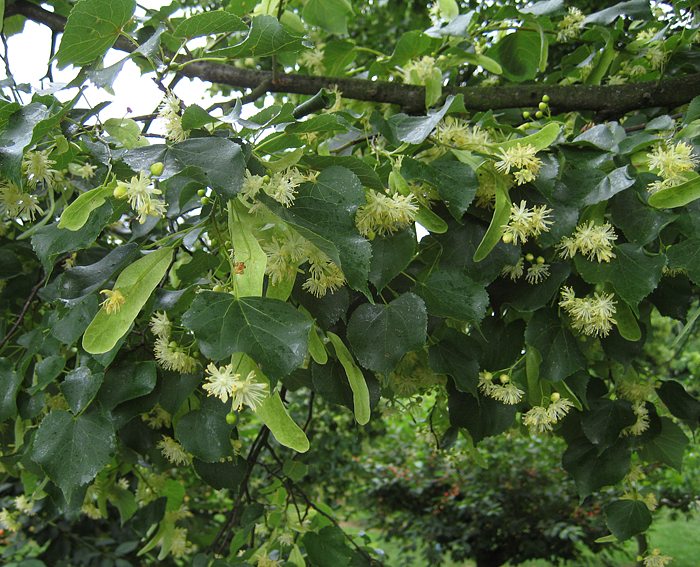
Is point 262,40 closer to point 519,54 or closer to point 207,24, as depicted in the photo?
point 207,24

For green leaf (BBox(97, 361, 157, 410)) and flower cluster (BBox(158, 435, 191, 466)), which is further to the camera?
flower cluster (BBox(158, 435, 191, 466))

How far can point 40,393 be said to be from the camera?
1.09 metres

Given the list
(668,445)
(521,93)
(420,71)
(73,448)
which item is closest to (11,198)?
(73,448)

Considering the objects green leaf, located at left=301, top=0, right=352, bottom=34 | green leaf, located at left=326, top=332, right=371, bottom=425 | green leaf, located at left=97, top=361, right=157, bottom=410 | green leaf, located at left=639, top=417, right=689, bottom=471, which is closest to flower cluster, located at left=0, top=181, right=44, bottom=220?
green leaf, located at left=97, top=361, right=157, bottom=410

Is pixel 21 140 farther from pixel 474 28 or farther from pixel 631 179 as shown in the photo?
pixel 474 28

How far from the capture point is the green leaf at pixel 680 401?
1.29m

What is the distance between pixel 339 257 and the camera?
718 millimetres

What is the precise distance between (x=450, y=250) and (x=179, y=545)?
3.59 feet

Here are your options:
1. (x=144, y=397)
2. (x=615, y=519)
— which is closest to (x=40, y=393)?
(x=144, y=397)

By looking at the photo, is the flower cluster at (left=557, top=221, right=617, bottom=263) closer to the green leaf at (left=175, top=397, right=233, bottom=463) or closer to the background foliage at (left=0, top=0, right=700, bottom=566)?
the background foliage at (left=0, top=0, right=700, bottom=566)

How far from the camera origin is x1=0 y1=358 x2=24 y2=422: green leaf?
1055 mm

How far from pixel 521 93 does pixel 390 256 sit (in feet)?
2.45

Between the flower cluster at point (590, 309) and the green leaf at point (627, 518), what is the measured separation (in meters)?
0.51

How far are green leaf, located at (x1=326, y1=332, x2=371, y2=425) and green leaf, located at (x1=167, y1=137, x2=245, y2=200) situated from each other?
28cm
